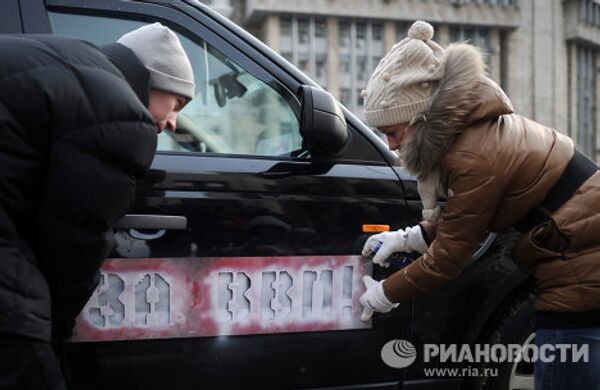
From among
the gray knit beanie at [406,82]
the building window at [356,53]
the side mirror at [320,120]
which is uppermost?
the gray knit beanie at [406,82]

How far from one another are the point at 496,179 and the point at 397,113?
1.09 feet

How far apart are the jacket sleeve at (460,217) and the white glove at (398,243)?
28 centimetres

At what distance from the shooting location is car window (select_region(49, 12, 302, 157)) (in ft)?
6.90

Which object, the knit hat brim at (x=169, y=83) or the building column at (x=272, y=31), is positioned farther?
the building column at (x=272, y=31)

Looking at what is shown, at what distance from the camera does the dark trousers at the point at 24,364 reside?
1157 mm

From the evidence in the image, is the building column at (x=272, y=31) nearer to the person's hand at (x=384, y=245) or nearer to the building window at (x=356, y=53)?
the building window at (x=356, y=53)

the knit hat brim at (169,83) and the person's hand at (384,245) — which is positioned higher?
the knit hat brim at (169,83)

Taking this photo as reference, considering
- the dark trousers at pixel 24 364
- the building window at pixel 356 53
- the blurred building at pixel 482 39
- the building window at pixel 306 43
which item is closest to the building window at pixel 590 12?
A: the blurred building at pixel 482 39

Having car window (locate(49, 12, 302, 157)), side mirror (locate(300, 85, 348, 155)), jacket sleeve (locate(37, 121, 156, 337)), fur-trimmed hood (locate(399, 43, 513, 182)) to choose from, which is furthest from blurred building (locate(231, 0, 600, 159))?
jacket sleeve (locate(37, 121, 156, 337))

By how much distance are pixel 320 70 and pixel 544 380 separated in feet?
96.8

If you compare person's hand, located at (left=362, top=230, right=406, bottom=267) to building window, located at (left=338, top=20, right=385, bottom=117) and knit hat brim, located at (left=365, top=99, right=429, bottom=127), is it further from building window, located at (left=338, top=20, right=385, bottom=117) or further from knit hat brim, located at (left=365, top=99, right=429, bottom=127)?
building window, located at (left=338, top=20, right=385, bottom=117)

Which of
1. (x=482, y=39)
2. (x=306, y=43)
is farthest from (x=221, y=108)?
(x=482, y=39)

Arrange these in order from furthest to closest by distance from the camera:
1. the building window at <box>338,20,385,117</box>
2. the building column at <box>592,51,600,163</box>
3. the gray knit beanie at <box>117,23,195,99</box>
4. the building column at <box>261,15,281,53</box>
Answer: the building column at <box>592,51,600,163</box> < the building window at <box>338,20,385,117</box> < the building column at <box>261,15,281,53</box> < the gray knit beanie at <box>117,23,195,99</box>

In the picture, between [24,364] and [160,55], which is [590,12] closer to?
[160,55]
